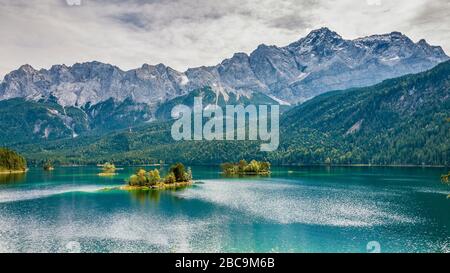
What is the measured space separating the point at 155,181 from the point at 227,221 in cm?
6920

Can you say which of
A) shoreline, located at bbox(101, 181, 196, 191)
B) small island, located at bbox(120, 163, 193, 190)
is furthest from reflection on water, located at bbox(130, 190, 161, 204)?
small island, located at bbox(120, 163, 193, 190)

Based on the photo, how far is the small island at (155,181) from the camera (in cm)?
13712

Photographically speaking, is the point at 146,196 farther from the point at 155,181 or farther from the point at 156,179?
the point at 156,179

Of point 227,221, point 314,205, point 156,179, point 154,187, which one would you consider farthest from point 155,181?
point 227,221

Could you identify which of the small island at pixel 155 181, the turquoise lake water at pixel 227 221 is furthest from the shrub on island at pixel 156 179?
the turquoise lake water at pixel 227 221

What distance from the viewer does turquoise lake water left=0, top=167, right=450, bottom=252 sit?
57219 mm

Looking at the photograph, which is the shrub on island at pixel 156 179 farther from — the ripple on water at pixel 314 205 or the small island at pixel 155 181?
the ripple on water at pixel 314 205

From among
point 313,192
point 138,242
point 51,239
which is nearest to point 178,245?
point 138,242

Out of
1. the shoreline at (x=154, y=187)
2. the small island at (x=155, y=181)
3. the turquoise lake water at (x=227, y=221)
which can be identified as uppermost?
the small island at (x=155, y=181)

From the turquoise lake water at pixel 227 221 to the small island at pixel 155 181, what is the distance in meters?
12.1

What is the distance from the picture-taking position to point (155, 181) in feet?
462
